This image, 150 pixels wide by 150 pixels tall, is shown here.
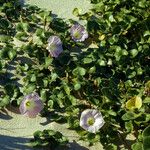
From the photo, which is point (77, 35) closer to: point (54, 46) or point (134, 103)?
point (54, 46)

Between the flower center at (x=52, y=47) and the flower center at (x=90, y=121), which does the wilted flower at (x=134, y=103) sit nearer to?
the flower center at (x=90, y=121)

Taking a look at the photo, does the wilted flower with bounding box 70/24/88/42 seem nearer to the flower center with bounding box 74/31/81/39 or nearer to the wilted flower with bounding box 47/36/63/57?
the flower center with bounding box 74/31/81/39

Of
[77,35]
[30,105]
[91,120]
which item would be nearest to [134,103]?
[91,120]

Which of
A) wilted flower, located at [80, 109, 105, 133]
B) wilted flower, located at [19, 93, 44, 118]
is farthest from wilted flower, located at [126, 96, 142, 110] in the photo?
wilted flower, located at [19, 93, 44, 118]

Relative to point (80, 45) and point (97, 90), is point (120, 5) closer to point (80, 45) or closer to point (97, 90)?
point (80, 45)

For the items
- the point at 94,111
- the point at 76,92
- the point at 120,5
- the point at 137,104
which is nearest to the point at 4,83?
the point at 76,92

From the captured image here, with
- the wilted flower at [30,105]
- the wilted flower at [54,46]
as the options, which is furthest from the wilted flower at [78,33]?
the wilted flower at [30,105]
